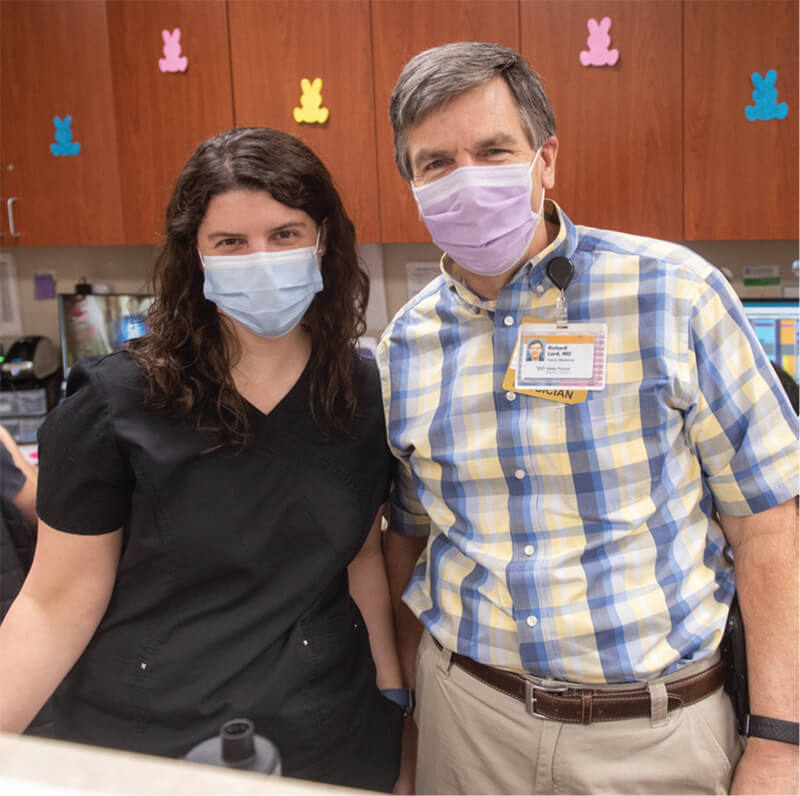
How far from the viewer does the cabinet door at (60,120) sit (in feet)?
10.4

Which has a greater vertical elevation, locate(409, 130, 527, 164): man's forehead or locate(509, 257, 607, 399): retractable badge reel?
locate(409, 130, 527, 164): man's forehead

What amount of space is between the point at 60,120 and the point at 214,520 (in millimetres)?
2768

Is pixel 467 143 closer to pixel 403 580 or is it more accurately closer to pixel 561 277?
pixel 561 277

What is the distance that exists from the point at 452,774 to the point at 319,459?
1.82ft

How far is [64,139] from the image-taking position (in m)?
3.23

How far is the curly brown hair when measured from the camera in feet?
3.75

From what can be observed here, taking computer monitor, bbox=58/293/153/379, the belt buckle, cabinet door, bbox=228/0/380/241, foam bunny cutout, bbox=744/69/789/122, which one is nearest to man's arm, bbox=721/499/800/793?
the belt buckle

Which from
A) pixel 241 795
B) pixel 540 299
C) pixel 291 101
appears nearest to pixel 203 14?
pixel 291 101

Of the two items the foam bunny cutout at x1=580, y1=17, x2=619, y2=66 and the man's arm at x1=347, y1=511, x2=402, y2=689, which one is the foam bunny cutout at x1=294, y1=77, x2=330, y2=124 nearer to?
the foam bunny cutout at x1=580, y1=17, x2=619, y2=66

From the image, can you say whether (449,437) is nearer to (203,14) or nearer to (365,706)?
(365,706)

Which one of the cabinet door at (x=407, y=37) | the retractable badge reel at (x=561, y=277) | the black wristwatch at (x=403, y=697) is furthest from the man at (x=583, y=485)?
the cabinet door at (x=407, y=37)

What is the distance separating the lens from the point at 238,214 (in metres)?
1.15

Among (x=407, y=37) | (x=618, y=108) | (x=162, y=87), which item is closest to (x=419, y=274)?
(x=407, y=37)

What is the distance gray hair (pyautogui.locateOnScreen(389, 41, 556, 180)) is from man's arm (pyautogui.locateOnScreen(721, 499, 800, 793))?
0.68 meters
